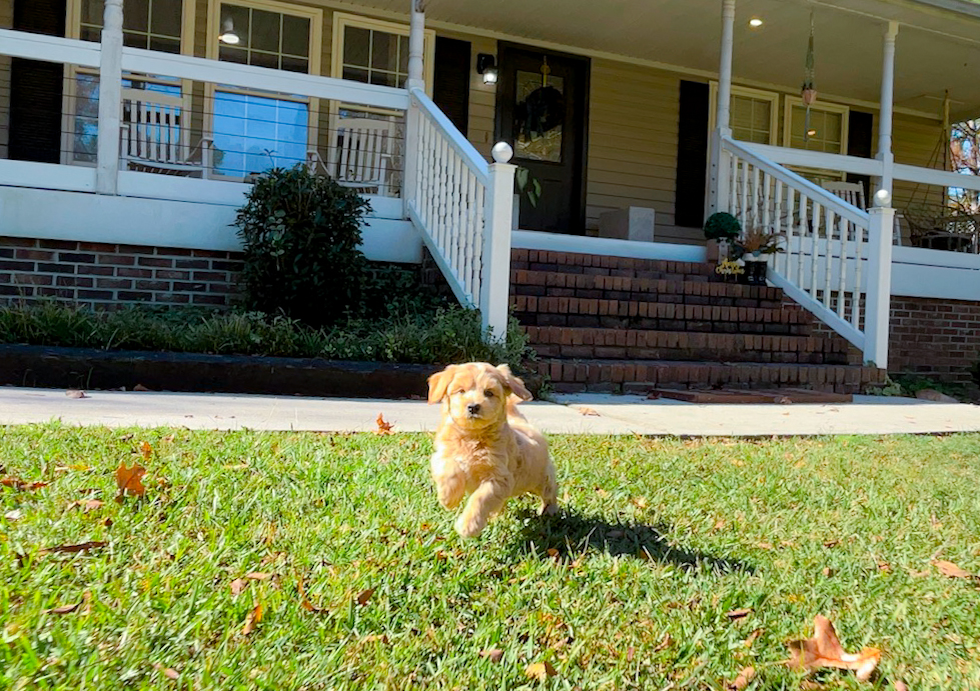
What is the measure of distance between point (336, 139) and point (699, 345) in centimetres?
422

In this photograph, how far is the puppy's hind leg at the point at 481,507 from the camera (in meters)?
1.96

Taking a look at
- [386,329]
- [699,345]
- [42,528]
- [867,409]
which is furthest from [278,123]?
[42,528]

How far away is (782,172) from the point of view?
26.0 ft

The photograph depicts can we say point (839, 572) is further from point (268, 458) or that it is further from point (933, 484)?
point (268, 458)

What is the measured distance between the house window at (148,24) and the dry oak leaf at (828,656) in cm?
864

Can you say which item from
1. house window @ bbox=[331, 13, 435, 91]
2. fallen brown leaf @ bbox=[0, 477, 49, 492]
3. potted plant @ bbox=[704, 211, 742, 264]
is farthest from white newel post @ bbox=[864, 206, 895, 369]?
fallen brown leaf @ bbox=[0, 477, 49, 492]

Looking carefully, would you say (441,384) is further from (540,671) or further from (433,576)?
(540,671)

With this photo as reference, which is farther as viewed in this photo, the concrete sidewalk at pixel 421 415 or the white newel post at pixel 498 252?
the white newel post at pixel 498 252

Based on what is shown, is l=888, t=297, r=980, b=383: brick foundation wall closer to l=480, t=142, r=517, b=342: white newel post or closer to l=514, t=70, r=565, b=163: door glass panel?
l=514, t=70, r=565, b=163: door glass panel

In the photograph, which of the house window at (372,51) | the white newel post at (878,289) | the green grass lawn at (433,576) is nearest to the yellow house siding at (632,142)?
the house window at (372,51)

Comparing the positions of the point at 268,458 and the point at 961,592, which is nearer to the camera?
the point at 961,592

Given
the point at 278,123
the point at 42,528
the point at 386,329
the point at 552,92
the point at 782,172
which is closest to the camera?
the point at 42,528

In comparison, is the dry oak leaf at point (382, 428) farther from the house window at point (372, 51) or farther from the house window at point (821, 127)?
the house window at point (821, 127)

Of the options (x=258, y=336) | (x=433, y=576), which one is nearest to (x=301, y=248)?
(x=258, y=336)
